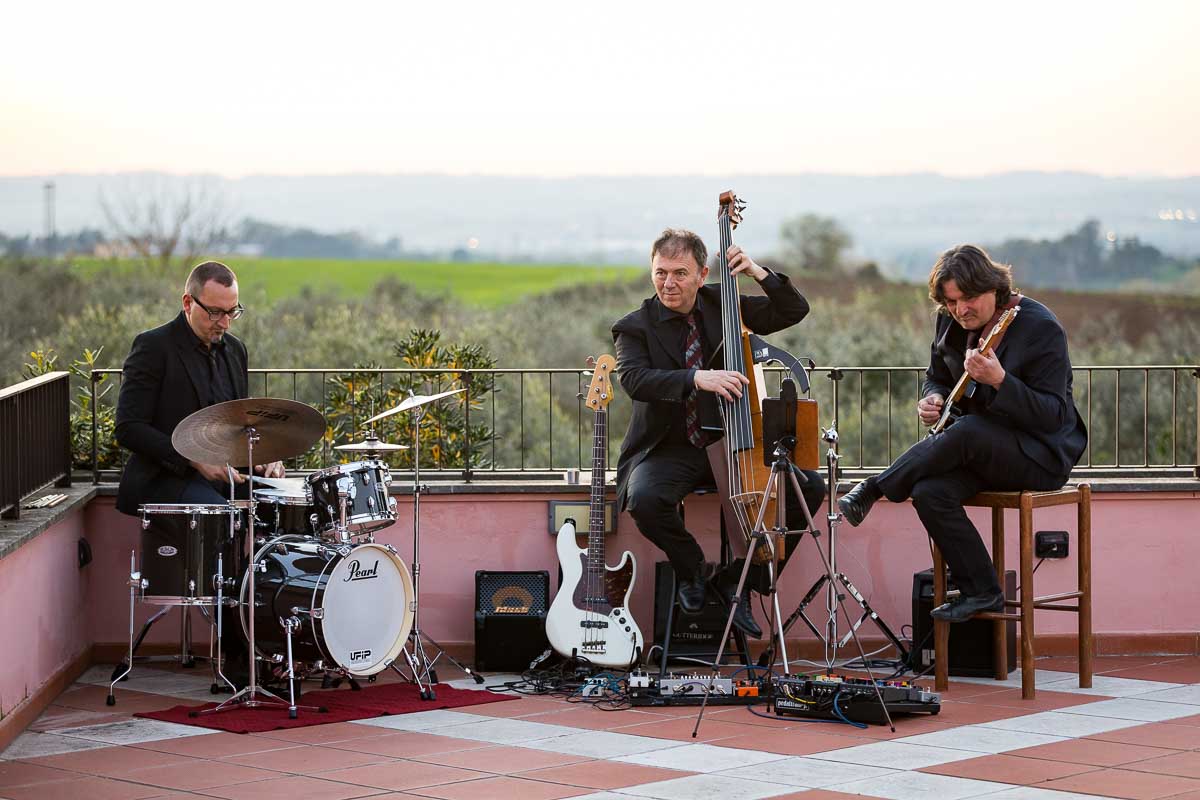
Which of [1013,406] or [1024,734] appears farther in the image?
[1013,406]

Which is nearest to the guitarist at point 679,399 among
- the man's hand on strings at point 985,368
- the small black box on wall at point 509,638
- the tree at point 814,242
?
the small black box on wall at point 509,638

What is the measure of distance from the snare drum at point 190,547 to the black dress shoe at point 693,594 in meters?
1.76

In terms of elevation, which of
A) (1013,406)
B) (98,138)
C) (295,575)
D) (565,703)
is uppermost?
(98,138)

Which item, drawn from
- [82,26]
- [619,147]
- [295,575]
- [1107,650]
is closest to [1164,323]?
[619,147]

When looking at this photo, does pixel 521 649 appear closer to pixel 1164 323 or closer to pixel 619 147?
pixel 1164 323

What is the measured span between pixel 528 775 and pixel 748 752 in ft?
2.50

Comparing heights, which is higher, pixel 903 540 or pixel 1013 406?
pixel 1013 406

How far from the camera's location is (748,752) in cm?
514

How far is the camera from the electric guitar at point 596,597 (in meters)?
6.47

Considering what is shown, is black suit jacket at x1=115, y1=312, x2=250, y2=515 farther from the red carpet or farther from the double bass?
the double bass

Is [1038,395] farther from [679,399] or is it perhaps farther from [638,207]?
[638,207]

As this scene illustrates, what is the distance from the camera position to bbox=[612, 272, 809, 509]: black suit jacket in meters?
6.38

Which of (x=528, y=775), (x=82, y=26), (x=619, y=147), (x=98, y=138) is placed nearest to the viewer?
(x=528, y=775)

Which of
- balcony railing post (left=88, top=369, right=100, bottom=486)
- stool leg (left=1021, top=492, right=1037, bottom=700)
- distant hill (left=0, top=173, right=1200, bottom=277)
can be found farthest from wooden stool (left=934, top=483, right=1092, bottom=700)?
distant hill (left=0, top=173, right=1200, bottom=277)
